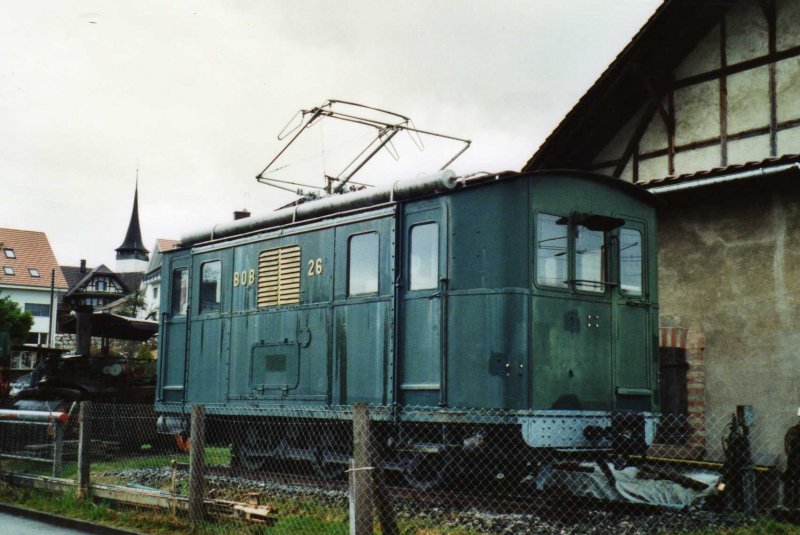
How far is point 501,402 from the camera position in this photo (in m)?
8.86

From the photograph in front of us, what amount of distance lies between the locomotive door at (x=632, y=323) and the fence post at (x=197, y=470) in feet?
14.3

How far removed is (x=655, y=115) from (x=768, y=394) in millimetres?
4223

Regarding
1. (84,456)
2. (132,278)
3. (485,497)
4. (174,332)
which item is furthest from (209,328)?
(132,278)

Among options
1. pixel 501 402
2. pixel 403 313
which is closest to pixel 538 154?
pixel 403 313

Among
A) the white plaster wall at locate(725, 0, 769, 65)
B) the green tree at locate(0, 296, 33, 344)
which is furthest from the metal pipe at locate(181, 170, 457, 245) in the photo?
the green tree at locate(0, 296, 33, 344)

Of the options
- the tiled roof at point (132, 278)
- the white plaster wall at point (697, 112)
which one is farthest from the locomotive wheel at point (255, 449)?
the tiled roof at point (132, 278)

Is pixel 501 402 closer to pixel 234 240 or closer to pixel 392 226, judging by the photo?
pixel 392 226

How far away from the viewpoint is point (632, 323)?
33.0 feet

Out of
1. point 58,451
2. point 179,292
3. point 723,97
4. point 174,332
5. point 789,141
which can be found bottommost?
point 58,451

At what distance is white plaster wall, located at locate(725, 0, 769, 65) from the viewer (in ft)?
37.5

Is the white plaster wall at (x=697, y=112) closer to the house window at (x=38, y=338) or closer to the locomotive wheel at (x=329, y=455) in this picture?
the locomotive wheel at (x=329, y=455)

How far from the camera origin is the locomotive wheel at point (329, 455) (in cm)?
1078

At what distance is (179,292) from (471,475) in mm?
6365

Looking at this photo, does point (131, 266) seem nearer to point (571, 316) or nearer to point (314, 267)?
point (314, 267)
